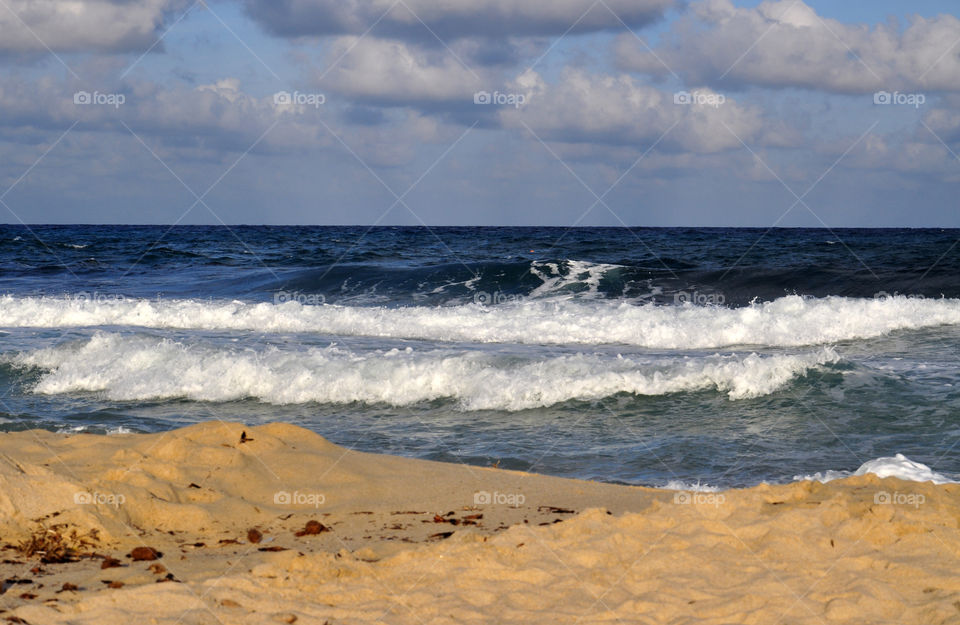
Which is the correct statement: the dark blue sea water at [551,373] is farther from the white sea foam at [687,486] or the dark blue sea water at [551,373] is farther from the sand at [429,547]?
the sand at [429,547]

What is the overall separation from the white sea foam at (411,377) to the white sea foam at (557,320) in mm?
3448

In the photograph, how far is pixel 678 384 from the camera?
10.3m

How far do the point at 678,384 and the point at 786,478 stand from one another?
10.8ft

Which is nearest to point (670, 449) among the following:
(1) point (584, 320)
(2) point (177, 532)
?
(2) point (177, 532)

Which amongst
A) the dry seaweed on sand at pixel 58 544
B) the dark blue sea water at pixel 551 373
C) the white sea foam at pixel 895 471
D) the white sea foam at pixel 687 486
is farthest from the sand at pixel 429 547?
the dark blue sea water at pixel 551 373

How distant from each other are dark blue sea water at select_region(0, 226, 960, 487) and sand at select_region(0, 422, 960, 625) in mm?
1965

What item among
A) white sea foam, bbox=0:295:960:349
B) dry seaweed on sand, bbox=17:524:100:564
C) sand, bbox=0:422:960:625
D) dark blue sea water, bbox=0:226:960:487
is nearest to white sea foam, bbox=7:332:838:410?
dark blue sea water, bbox=0:226:960:487

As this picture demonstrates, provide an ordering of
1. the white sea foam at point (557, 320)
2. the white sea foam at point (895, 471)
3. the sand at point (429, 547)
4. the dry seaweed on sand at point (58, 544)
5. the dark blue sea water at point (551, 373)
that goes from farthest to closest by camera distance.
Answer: the white sea foam at point (557, 320)
the dark blue sea water at point (551, 373)
the white sea foam at point (895, 471)
the dry seaweed on sand at point (58, 544)
the sand at point (429, 547)

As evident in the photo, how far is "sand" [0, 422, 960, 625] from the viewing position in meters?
3.63

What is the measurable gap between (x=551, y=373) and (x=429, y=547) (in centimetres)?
626

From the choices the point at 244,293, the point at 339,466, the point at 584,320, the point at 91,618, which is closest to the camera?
the point at 91,618

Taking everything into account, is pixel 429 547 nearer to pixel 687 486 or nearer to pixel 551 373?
pixel 687 486

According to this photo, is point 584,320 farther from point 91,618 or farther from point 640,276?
point 91,618

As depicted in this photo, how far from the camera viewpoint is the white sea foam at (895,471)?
663 cm
